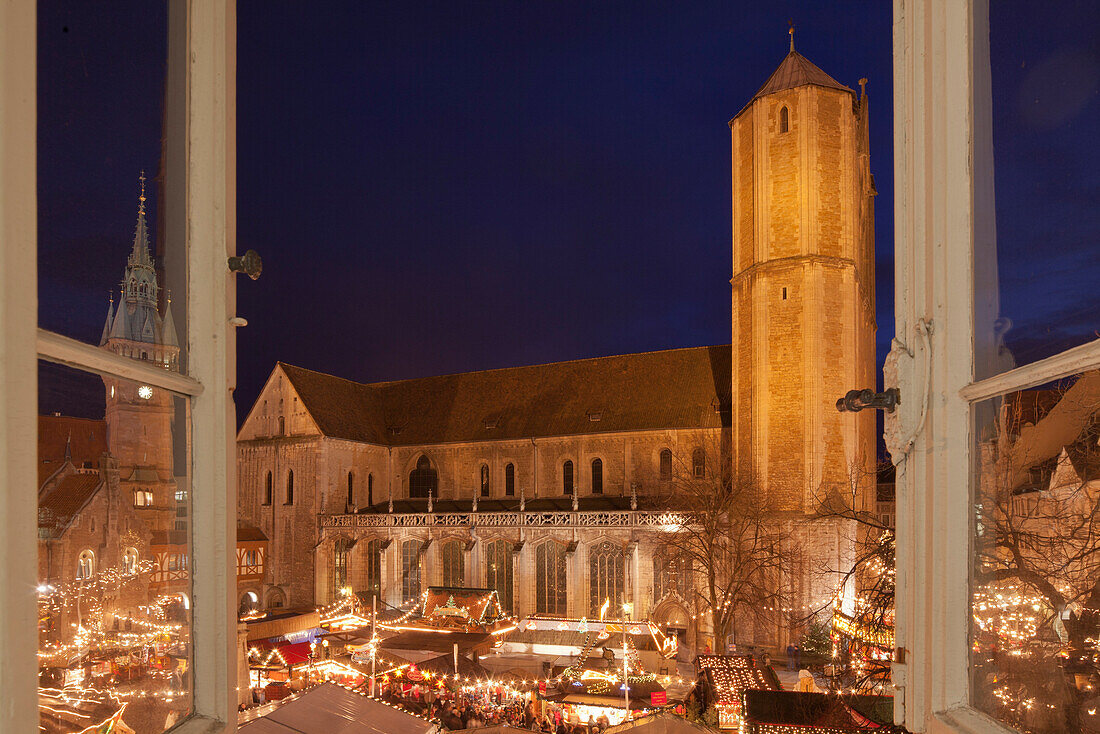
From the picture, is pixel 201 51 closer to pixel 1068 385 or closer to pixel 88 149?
pixel 88 149

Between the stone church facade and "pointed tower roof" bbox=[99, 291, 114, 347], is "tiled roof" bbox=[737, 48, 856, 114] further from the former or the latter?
"pointed tower roof" bbox=[99, 291, 114, 347]

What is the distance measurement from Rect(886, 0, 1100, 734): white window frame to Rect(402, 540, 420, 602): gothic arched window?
31.5m

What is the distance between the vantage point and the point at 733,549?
24828mm

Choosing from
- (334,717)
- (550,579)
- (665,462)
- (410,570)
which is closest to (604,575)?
(550,579)

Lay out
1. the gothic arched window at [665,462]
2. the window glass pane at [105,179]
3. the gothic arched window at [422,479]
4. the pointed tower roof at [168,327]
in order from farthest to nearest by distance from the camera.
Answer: the gothic arched window at [422,479]
the gothic arched window at [665,462]
the pointed tower roof at [168,327]
the window glass pane at [105,179]

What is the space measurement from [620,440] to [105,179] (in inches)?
1210

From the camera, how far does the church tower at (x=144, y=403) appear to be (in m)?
1.96

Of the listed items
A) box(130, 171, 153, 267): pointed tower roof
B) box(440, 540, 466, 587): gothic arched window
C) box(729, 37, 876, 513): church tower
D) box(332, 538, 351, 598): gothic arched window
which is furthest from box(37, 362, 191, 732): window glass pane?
box(332, 538, 351, 598): gothic arched window

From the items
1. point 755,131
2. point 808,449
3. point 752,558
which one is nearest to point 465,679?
point 752,558

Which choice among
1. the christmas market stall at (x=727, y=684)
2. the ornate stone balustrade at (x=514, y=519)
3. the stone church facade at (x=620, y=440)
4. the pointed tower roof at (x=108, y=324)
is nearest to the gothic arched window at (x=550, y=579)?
the stone church facade at (x=620, y=440)

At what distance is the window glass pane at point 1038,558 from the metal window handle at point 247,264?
2040mm

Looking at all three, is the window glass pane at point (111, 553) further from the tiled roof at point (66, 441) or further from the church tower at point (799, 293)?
the church tower at point (799, 293)

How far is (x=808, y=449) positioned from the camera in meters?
26.3

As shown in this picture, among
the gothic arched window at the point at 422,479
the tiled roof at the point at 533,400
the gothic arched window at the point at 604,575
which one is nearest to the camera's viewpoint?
the gothic arched window at the point at 604,575
